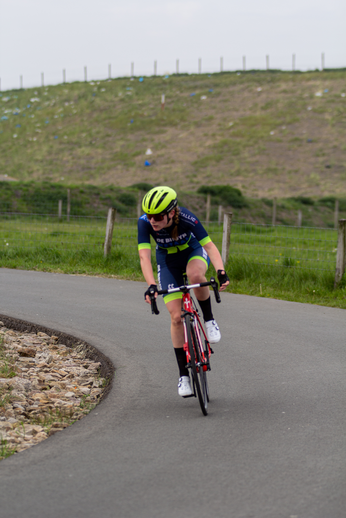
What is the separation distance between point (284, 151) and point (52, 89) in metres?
37.3

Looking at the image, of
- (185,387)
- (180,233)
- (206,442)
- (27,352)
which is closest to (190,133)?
(27,352)

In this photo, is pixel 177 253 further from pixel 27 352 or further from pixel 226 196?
pixel 226 196

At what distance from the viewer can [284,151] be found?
5472 cm

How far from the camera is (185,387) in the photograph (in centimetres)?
519

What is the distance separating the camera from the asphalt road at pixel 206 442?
11.3ft

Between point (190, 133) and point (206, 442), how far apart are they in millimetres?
57870

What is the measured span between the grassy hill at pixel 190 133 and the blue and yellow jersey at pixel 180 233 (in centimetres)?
4125

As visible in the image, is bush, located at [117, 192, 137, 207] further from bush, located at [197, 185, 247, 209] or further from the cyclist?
the cyclist

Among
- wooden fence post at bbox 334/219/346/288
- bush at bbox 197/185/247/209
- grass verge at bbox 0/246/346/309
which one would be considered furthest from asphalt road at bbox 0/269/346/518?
bush at bbox 197/185/247/209

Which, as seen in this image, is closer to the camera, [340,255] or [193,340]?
[193,340]

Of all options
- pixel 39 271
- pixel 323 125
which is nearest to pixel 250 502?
pixel 39 271

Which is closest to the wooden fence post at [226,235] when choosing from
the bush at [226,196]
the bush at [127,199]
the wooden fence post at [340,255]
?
the wooden fence post at [340,255]

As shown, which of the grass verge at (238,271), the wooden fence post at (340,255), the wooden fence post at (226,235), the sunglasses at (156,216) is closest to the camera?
the sunglasses at (156,216)

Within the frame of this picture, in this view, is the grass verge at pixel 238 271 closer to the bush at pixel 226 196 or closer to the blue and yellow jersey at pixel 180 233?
the blue and yellow jersey at pixel 180 233
